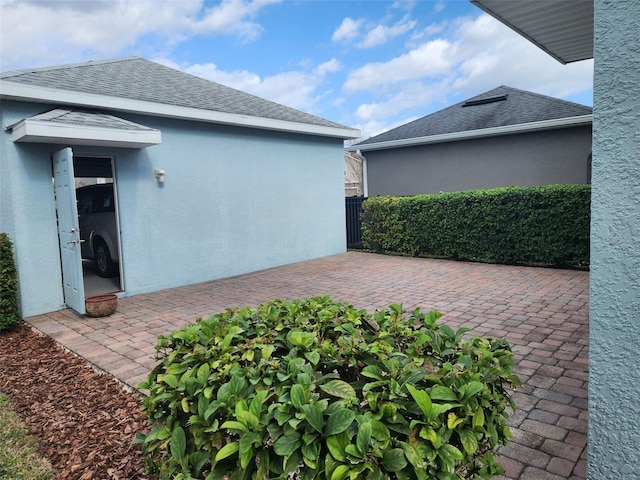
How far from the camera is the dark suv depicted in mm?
8000

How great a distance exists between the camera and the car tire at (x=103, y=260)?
8.27 metres

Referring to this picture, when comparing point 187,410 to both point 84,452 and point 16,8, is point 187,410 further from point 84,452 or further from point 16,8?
point 16,8

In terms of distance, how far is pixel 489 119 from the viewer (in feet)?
40.5

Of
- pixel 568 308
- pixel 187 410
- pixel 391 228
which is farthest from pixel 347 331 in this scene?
pixel 391 228

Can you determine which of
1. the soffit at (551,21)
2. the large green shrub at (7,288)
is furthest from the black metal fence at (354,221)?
the large green shrub at (7,288)

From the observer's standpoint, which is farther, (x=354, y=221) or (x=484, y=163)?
(x=484, y=163)

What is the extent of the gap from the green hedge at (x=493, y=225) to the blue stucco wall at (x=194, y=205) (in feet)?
5.34

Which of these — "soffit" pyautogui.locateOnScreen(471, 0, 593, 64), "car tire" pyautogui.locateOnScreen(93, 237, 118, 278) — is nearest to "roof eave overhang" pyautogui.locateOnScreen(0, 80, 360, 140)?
"car tire" pyautogui.locateOnScreen(93, 237, 118, 278)

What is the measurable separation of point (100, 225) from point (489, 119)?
34.8ft

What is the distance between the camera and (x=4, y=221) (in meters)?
6.16

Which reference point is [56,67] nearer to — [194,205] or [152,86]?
[152,86]

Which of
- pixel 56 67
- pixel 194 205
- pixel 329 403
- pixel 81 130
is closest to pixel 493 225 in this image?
pixel 194 205

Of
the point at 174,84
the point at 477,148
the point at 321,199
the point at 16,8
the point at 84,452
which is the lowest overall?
the point at 84,452

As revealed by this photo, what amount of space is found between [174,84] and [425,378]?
8842mm
